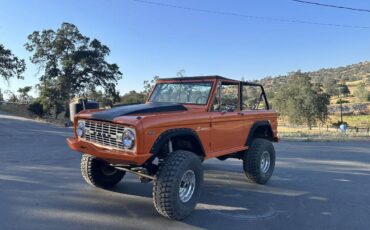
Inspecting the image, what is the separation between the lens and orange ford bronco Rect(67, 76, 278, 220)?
200 inches

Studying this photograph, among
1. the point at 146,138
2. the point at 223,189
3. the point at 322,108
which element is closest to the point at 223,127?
the point at 223,189

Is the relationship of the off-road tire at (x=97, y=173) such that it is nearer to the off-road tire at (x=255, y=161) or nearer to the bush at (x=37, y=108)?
the off-road tire at (x=255, y=161)

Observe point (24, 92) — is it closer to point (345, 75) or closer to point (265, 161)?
point (265, 161)

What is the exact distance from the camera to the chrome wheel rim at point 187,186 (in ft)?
17.7

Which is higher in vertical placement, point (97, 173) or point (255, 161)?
point (255, 161)

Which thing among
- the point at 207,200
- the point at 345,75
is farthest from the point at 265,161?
the point at 345,75

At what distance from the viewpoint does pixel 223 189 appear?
23.2ft

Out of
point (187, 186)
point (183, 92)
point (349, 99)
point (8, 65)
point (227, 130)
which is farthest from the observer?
point (349, 99)

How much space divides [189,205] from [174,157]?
721mm

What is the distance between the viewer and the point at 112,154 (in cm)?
521

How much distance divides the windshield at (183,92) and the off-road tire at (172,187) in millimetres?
1508

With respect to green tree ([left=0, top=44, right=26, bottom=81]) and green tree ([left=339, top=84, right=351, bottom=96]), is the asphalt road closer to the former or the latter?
green tree ([left=0, top=44, right=26, bottom=81])

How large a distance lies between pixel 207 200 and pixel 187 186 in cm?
87

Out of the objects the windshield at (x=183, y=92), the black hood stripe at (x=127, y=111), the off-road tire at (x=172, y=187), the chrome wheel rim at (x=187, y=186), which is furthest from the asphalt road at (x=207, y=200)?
the windshield at (x=183, y=92)
